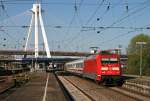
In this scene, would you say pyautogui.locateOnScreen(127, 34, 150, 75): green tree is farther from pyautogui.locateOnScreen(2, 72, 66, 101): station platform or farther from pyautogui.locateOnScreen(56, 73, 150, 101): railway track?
pyautogui.locateOnScreen(56, 73, 150, 101): railway track

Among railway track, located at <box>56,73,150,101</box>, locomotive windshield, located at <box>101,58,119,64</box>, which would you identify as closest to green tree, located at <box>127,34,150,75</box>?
locomotive windshield, located at <box>101,58,119,64</box>

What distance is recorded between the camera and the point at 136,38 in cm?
10300

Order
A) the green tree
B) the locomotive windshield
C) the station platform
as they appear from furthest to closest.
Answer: the green tree < the locomotive windshield < the station platform

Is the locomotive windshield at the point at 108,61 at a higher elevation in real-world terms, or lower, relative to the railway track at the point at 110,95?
higher

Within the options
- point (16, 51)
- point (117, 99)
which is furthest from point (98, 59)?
point (16, 51)

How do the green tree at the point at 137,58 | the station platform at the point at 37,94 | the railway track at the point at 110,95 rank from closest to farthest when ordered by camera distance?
the station platform at the point at 37,94, the railway track at the point at 110,95, the green tree at the point at 137,58

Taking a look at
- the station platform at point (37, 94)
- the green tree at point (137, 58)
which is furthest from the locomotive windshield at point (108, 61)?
the green tree at point (137, 58)

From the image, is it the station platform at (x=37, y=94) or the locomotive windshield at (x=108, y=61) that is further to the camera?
the locomotive windshield at (x=108, y=61)

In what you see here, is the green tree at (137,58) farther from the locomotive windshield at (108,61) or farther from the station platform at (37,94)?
the station platform at (37,94)

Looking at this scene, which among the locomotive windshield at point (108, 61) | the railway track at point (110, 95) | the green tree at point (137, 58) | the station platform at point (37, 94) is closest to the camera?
the station platform at point (37, 94)

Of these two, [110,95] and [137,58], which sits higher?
[137,58]

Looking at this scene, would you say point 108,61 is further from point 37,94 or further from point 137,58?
point 137,58

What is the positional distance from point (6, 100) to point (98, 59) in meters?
16.3

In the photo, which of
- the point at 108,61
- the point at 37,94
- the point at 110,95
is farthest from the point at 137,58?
the point at 37,94
